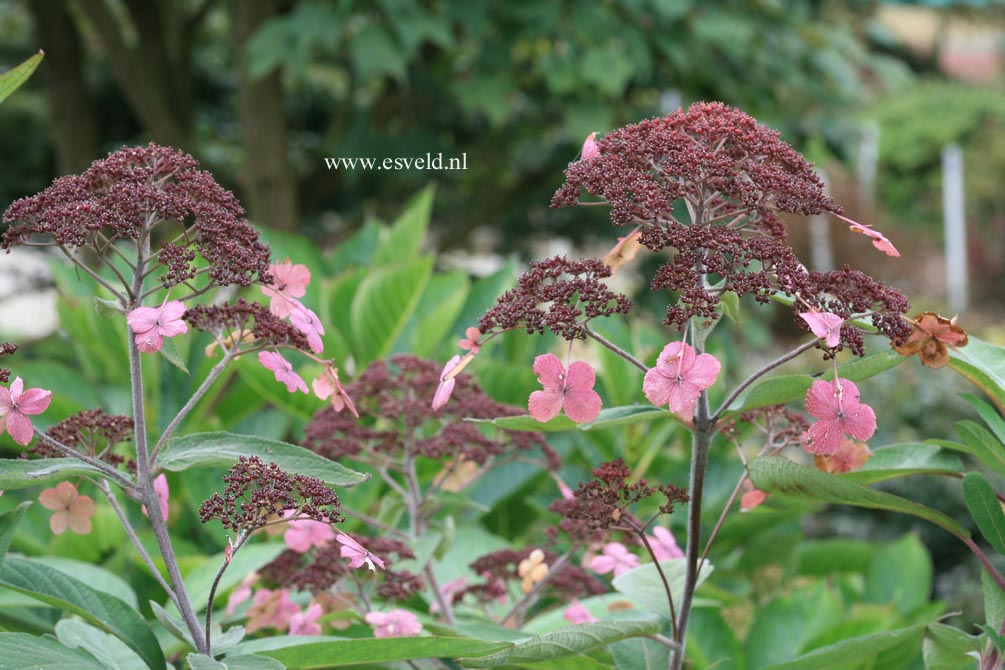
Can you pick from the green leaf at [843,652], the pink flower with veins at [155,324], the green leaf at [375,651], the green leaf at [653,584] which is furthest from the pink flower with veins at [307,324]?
the green leaf at [843,652]

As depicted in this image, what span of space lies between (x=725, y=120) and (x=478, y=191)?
4468 millimetres

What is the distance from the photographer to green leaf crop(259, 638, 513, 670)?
945mm

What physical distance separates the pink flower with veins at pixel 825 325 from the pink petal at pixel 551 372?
7.9 inches

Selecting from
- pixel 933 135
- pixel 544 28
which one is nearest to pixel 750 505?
pixel 544 28

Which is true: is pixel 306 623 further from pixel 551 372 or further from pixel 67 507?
pixel 551 372

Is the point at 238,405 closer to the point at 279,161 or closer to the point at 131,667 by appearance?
the point at 131,667

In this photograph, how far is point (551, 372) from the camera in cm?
92

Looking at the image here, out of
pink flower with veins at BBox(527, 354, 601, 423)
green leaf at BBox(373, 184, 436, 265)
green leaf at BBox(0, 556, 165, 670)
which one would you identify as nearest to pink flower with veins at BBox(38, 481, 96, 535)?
green leaf at BBox(0, 556, 165, 670)

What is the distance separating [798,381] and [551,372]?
219 mm

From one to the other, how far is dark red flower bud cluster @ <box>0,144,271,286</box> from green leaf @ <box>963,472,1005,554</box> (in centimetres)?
71

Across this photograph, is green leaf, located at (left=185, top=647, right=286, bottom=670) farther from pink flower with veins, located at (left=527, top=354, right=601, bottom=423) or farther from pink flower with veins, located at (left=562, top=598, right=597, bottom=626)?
pink flower with veins, located at (left=562, top=598, right=597, bottom=626)

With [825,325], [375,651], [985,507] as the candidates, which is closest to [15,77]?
[375,651]

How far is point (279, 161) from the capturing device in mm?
4211

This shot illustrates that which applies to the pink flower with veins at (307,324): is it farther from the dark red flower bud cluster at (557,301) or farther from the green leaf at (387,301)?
the green leaf at (387,301)
